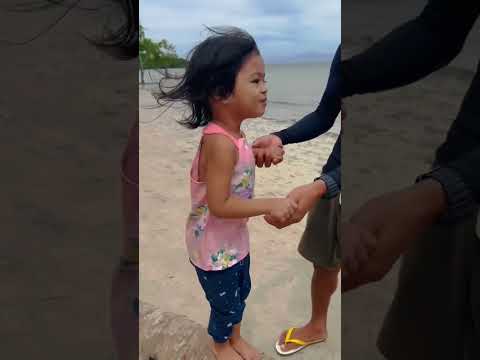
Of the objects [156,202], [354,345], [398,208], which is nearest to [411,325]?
[354,345]

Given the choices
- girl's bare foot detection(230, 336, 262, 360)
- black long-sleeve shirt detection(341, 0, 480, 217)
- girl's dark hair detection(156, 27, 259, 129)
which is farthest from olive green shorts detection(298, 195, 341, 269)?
black long-sleeve shirt detection(341, 0, 480, 217)

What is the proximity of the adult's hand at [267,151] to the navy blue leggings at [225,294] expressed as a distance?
0.24 m

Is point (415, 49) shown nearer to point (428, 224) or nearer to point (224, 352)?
point (428, 224)

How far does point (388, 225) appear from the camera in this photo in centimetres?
53

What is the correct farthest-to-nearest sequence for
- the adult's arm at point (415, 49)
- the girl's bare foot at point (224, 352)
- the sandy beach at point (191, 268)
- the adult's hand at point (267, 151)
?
1. the sandy beach at point (191, 268)
2. the girl's bare foot at point (224, 352)
3. the adult's hand at point (267, 151)
4. the adult's arm at point (415, 49)

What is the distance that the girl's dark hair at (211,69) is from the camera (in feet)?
2.68

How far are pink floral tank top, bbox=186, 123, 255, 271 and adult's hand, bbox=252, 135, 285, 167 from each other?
31mm

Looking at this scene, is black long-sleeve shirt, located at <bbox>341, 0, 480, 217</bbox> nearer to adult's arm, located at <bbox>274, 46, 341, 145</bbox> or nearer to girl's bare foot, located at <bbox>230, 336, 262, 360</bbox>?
adult's arm, located at <bbox>274, 46, 341, 145</bbox>

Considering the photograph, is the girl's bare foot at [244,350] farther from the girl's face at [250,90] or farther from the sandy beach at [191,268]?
the girl's face at [250,90]

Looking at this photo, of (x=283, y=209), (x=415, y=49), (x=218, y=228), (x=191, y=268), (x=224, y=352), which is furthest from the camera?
(x=191, y=268)

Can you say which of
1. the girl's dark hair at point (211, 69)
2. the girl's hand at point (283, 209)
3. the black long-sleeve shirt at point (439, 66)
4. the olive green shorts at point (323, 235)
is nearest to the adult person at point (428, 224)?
the black long-sleeve shirt at point (439, 66)

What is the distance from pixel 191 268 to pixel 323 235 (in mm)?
792

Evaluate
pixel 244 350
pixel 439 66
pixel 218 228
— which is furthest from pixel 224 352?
pixel 439 66

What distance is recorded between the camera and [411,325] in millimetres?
584
